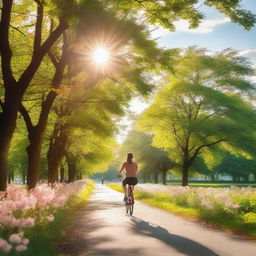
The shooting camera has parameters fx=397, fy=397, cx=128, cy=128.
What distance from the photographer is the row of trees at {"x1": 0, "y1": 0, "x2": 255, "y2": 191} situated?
11117 millimetres

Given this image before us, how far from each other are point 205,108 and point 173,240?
21009 mm

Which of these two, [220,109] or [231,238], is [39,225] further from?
[220,109]

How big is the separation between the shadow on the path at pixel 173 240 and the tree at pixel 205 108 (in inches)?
669

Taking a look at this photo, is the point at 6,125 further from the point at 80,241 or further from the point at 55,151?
the point at 55,151

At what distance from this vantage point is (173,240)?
8.77 metres

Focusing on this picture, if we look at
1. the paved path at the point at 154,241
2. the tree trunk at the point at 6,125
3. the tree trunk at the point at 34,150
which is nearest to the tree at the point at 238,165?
the tree trunk at the point at 34,150

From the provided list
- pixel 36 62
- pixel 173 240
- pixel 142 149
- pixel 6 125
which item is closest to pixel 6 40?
pixel 36 62

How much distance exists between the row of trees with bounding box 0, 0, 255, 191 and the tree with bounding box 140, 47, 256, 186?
24.7 feet

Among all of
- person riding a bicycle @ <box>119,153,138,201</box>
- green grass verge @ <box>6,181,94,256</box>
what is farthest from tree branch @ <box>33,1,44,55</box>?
green grass verge @ <box>6,181,94,256</box>

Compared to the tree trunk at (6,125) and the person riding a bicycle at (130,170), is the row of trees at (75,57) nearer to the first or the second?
the tree trunk at (6,125)

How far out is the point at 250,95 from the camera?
3033 cm

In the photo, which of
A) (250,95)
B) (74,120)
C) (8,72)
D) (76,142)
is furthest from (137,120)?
(8,72)

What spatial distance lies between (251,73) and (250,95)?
172 cm

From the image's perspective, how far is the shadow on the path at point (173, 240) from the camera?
7.49 metres
